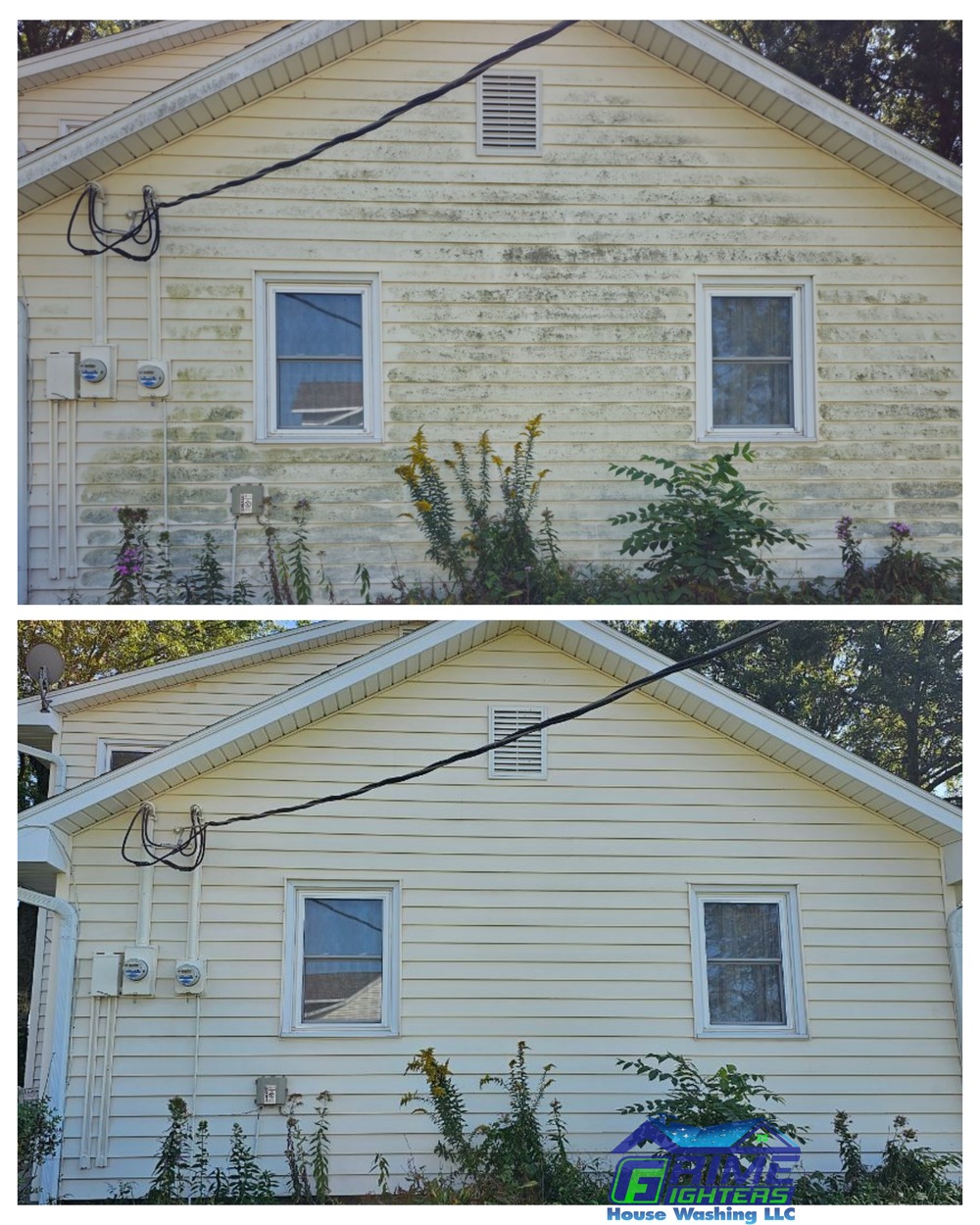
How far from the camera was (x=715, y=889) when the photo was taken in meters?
8.34

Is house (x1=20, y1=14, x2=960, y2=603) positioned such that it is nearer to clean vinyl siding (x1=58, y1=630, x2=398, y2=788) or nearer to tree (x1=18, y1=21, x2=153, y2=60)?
clean vinyl siding (x1=58, y1=630, x2=398, y2=788)

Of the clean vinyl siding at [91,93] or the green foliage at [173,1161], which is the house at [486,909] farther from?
the clean vinyl siding at [91,93]

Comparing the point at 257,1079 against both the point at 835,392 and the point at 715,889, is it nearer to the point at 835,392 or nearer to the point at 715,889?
the point at 715,889

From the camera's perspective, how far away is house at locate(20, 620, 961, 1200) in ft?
25.3

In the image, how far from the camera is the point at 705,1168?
23.9ft

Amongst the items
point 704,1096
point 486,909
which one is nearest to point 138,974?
point 486,909

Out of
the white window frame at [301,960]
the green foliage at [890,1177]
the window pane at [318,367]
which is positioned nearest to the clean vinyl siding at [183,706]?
the window pane at [318,367]

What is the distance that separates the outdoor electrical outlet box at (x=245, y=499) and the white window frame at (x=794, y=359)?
3.10 metres

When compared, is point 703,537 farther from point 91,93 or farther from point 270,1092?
point 91,93

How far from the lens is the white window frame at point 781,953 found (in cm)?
804

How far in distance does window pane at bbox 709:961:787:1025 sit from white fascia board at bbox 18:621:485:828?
2.71m

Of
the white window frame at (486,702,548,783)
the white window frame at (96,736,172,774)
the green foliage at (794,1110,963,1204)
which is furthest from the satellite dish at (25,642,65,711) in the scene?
the green foliage at (794,1110,963,1204)

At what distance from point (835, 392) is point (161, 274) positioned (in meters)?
4.76
